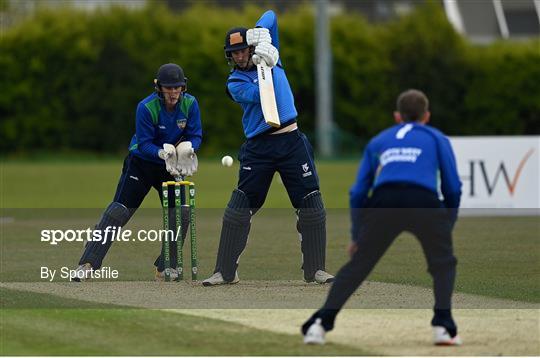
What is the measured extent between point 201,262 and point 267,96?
12.3ft

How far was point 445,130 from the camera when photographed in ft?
139

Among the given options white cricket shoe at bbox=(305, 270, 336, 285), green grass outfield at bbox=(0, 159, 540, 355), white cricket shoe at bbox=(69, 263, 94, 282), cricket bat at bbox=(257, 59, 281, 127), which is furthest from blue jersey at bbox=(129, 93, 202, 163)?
white cricket shoe at bbox=(305, 270, 336, 285)

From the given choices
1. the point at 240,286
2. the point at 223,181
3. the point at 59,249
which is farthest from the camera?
the point at 223,181

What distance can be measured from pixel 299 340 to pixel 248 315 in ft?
3.43

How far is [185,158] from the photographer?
12227 millimetres

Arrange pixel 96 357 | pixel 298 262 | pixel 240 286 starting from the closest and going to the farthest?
pixel 96 357 < pixel 240 286 < pixel 298 262

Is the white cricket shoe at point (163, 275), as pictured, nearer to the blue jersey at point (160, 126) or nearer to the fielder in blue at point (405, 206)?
the blue jersey at point (160, 126)

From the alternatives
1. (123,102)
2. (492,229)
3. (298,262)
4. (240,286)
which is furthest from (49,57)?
(240,286)

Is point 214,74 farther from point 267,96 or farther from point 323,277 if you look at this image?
point 267,96

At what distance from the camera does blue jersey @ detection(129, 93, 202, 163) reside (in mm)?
12258

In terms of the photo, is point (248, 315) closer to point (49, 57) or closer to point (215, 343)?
point (215, 343)

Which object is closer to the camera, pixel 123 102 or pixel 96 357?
pixel 96 357

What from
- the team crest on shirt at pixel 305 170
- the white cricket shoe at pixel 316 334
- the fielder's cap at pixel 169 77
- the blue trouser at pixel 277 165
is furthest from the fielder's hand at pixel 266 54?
the white cricket shoe at pixel 316 334

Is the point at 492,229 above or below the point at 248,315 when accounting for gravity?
below
